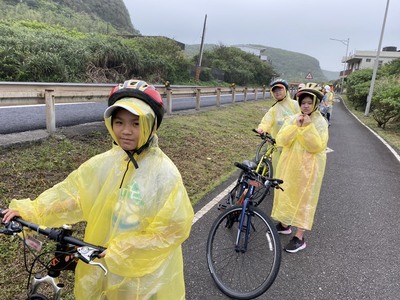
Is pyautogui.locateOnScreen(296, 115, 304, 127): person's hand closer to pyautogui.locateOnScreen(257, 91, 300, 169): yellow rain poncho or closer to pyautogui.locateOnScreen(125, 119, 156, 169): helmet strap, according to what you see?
pyautogui.locateOnScreen(257, 91, 300, 169): yellow rain poncho

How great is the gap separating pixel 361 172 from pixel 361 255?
4.14m

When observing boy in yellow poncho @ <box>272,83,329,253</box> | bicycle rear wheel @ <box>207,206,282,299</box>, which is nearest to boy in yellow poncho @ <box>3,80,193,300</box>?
bicycle rear wheel @ <box>207,206,282,299</box>

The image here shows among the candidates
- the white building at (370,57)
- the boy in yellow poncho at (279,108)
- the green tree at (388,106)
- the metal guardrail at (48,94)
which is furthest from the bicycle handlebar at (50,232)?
the white building at (370,57)

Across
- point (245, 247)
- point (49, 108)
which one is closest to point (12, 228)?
point (245, 247)

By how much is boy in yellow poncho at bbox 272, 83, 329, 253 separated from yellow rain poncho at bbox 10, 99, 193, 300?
7.75ft

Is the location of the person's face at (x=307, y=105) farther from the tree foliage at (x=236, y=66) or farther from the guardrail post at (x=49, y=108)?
the tree foliage at (x=236, y=66)

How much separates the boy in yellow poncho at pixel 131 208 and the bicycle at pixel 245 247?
1310 mm

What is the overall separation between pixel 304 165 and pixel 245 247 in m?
1.26

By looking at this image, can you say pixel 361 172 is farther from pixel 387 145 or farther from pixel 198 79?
pixel 198 79

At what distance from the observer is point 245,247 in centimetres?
344

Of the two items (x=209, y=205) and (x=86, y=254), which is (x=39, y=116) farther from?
(x=86, y=254)

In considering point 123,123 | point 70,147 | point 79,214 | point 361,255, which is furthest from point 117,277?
point 70,147

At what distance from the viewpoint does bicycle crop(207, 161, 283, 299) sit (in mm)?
3106

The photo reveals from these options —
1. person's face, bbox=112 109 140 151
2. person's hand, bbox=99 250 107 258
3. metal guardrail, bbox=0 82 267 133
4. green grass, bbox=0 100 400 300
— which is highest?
person's face, bbox=112 109 140 151
